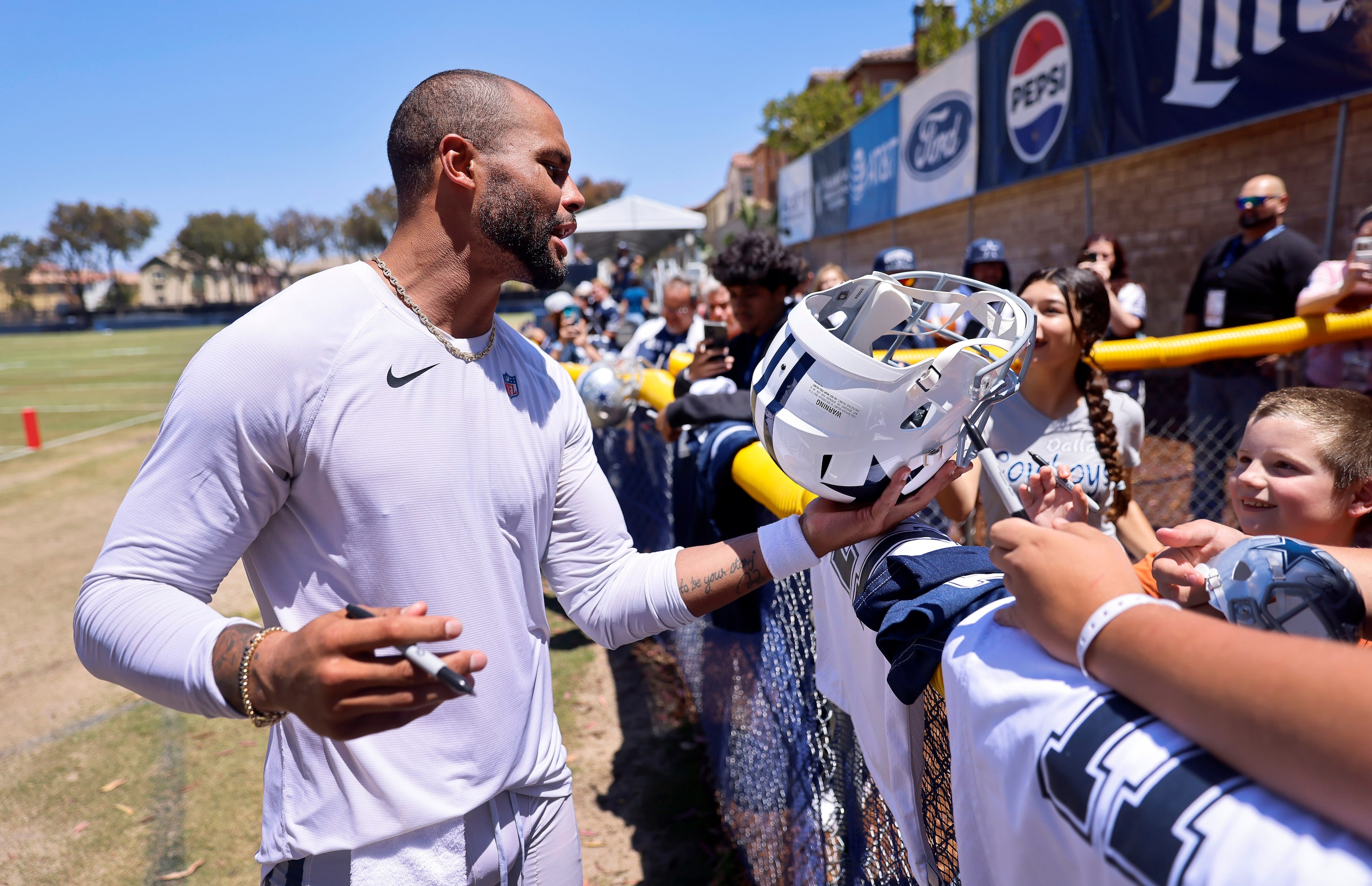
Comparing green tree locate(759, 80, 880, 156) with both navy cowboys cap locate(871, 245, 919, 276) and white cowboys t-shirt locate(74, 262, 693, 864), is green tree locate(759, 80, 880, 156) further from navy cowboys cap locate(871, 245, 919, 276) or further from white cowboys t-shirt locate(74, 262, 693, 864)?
white cowboys t-shirt locate(74, 262, 693, 864)

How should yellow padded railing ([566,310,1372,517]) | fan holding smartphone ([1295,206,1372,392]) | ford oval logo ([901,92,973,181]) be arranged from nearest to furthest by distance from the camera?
fan holding smartphone ([1295,206,1372,392]), yellow padded railing ([566,310,1372,517]), ford oval logo ([901,92,973,181])

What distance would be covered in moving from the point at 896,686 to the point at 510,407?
98 centimetres

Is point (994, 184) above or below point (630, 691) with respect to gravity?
above

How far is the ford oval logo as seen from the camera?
1147cm

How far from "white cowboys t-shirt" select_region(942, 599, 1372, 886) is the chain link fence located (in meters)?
0.27

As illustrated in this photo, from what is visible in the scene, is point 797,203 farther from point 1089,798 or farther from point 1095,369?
point 1089,798

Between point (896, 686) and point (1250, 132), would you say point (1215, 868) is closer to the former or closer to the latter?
point (896, 686)

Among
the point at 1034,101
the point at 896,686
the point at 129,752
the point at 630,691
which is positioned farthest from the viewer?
the point at 1034,101

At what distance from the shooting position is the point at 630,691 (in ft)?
15.3

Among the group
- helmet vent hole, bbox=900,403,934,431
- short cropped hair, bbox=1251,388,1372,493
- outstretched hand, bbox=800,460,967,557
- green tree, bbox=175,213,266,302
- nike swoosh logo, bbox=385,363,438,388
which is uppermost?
green tree, bbox=175,213,266,302

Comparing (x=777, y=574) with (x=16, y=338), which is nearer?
(x=777, y=574)

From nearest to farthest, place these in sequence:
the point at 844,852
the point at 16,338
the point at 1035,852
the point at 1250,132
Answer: the point at 1035,852 → the point at 844,852 → the point at 1250,132 → the point at 16,338

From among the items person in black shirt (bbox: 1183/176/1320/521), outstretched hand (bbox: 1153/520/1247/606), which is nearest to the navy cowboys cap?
person in black shirt (bbox: 1183/176/1320/521)

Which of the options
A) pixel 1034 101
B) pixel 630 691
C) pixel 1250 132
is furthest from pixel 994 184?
pixel 630 691
